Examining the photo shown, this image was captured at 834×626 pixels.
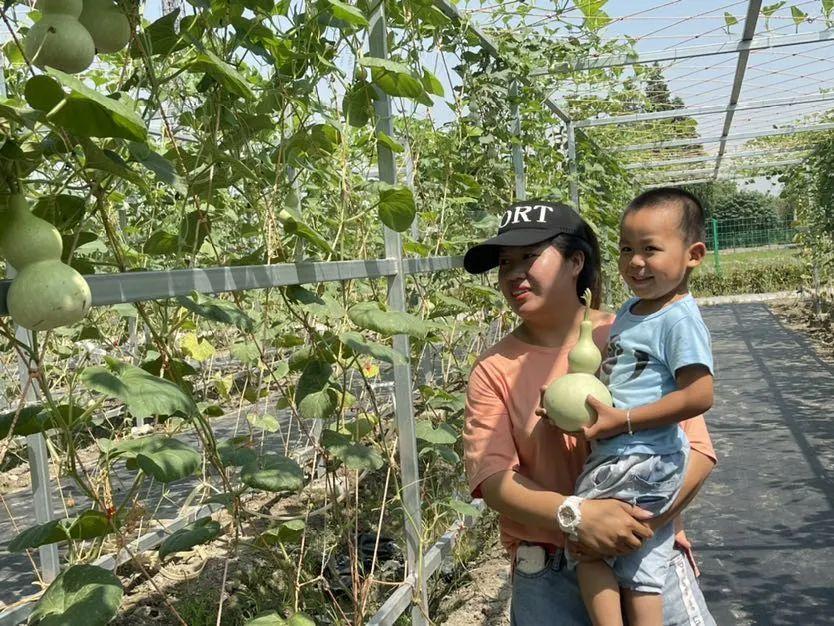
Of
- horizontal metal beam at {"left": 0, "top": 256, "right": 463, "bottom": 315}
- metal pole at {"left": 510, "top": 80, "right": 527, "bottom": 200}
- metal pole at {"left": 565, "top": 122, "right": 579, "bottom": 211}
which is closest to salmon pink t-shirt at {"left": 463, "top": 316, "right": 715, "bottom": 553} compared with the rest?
horizontal metal beam at {"left": 0, "top": 256, "right": 463, "bottom": 315}

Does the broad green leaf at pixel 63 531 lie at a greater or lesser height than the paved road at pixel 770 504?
greater

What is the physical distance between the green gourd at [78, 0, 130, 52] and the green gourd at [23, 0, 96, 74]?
0.38ft

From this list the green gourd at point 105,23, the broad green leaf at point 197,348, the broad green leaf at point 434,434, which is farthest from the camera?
the broad green leaf at point 197,348

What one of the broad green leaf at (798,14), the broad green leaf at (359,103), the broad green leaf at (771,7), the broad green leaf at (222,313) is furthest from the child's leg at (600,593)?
the broad green leaf at (798,14)

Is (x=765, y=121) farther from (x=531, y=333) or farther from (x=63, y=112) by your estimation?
(x=63, y=112)

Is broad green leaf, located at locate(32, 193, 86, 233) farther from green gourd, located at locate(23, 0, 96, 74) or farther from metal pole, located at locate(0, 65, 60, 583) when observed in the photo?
metal pole, located at locate(0, 65, 60, 583)

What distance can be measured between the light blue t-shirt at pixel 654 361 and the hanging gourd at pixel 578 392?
0.08m

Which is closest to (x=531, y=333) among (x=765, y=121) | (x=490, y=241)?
(x=490, y=241)

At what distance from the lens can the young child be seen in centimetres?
159

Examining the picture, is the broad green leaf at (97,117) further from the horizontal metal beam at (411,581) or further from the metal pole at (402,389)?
the horizontal metal beam at (411,581)

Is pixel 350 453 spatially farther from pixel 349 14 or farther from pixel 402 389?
pixel 349 14

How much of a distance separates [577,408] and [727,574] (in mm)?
2648

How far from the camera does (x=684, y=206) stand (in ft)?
5.68

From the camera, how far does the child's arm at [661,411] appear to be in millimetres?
1579
